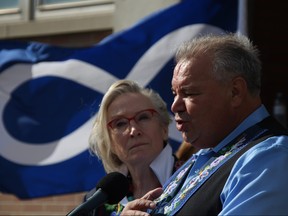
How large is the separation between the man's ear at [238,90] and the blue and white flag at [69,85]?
7.59 feet

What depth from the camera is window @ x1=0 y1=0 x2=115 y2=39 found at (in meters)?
6.78

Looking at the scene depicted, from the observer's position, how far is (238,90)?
2814mm

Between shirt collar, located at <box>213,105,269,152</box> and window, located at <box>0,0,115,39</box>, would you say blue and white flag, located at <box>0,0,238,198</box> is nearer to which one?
window, located at <box>0,0,115,39</box>

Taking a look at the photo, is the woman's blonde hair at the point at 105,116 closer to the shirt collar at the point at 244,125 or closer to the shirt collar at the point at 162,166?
the shirt collar at the point at 162,166

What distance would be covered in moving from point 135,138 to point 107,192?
82cm

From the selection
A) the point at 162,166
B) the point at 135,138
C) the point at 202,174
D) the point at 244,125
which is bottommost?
the point at 162,166

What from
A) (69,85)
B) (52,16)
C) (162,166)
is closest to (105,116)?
(162,166)

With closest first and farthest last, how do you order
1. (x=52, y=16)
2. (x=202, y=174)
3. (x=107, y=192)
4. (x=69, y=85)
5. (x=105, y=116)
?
(x=202, y=174) → (x=107, y=192) → (x=105, y=116) → (x=69, y=85) → (x=52, y=16)

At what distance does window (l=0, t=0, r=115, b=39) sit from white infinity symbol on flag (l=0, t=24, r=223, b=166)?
1083 millimetres

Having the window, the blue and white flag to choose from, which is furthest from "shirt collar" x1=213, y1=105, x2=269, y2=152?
the window

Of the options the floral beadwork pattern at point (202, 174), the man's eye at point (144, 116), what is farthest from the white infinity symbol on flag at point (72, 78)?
the floral beadwork pattern at point (202, 174)

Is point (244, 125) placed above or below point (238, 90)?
below

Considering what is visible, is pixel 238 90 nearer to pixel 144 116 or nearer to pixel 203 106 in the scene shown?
pixel 203 106

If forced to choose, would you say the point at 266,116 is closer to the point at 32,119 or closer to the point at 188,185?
the point at 188,185
